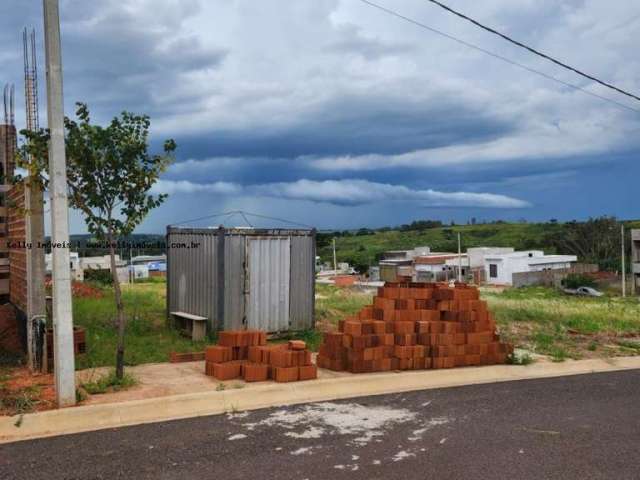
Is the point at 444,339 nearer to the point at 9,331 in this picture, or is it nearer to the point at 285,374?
the point at 285,374

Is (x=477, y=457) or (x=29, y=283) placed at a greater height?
(x=29, y=283)

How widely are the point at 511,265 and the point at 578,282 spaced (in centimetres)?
824

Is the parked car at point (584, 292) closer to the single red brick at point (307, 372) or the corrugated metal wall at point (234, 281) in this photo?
the corrugated metal wall at point (234, 281)

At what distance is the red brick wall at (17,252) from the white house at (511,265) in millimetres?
62123

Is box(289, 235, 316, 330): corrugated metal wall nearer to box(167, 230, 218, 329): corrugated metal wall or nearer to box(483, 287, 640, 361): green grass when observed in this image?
box(167, 230, 218, 329): corrugated metal wall

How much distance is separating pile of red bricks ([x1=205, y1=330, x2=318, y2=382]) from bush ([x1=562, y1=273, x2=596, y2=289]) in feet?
189

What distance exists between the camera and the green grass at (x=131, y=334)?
37.4ft

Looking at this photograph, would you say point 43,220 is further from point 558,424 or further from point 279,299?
point 558,424

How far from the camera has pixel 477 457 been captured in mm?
6316

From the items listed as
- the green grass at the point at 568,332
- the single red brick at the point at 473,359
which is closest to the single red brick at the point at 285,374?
the single red brick at the point at 473,359

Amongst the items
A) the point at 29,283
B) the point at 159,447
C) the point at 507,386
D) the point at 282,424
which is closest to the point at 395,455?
the point at 282,424

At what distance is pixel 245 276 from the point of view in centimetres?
1392

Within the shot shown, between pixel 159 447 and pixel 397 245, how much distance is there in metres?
121

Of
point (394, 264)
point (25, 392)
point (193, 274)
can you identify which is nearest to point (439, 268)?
point (394, 264)
